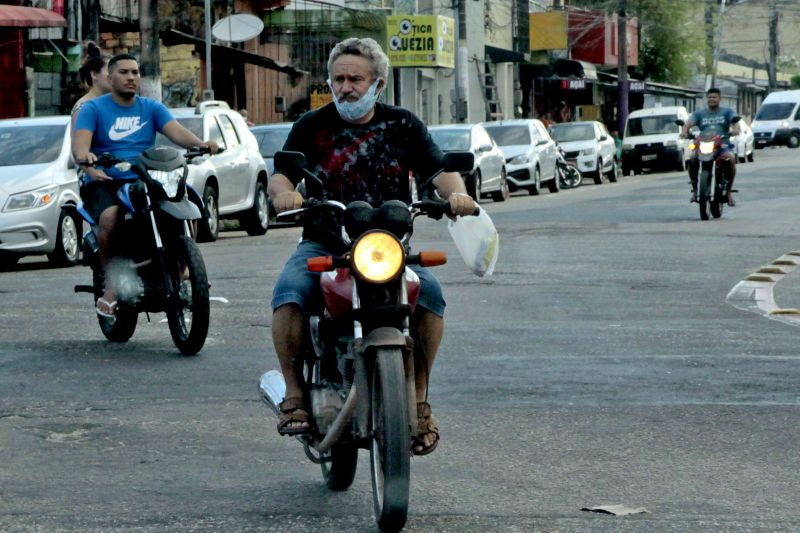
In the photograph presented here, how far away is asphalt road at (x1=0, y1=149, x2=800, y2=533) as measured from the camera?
6.13m

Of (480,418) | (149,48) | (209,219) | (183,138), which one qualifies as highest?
(149,48)

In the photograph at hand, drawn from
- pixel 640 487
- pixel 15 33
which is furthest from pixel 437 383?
pixel 15 33

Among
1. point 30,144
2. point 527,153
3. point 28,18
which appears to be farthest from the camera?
point 527,153

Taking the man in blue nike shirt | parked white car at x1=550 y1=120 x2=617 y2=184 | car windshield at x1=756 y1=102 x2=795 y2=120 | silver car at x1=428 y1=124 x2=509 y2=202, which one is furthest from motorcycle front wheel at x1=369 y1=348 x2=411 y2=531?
car windshield at x1=756 y1=102 x2=795 y2=120

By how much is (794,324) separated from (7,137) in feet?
31.3

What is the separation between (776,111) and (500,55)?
638 inches

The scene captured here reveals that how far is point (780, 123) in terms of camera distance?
235 ft

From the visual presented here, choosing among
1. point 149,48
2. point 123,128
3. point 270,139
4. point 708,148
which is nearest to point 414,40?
point 149,48

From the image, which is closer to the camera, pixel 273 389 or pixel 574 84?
pixel 273 389

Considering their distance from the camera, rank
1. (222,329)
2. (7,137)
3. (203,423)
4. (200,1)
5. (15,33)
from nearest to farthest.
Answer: (203,423) → (222,329) → (7,137) → (15,33) → (200,1)

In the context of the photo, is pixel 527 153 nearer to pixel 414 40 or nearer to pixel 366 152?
pixel 414 40

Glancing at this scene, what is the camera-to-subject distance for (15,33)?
31.9 meters

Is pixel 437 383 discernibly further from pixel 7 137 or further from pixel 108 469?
pixel 7 137

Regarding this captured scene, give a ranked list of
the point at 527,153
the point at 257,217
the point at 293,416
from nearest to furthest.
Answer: the point at 293,416, the point at 257,217, the point at 527,153
